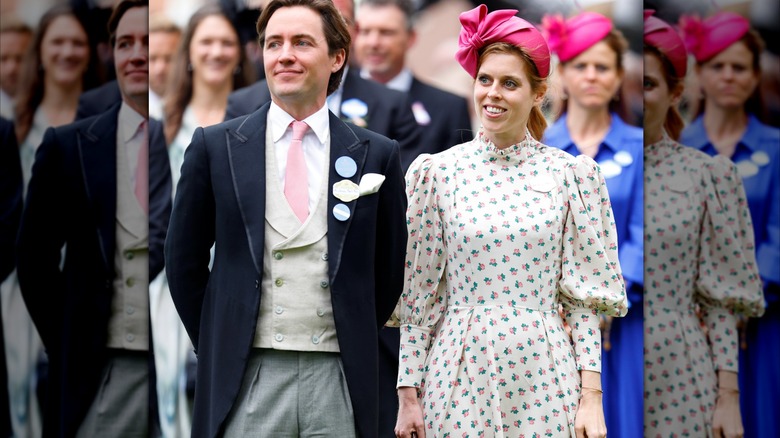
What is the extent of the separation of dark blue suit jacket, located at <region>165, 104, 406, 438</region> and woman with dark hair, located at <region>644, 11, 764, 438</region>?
1970 millimetres

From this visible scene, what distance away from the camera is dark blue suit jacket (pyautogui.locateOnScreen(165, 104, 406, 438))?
316 cm

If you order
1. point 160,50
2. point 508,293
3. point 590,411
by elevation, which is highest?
point 160,50

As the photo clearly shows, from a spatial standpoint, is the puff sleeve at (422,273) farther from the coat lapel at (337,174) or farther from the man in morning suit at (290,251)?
the coat lapel at (337,174)

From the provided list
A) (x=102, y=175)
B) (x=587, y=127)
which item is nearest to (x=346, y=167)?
(x=102, y=175)

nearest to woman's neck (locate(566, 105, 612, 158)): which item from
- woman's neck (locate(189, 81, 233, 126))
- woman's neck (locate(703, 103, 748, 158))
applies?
woman's neck (locate(703, 103, 748, 158))

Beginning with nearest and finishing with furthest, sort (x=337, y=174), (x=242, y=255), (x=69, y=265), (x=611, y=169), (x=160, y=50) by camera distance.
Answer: (x=242, y=255), (x=337, y=174), (x=69, y=265), (x=611, y=169), (x=160, y=50)

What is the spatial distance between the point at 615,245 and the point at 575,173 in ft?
0.78

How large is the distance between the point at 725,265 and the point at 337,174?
2.25 metres

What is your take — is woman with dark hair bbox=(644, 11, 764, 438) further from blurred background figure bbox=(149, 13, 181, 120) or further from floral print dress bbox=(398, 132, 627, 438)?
blurred background figure bbox=(149, 13, 181, 120)

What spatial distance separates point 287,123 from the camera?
3.33 metres

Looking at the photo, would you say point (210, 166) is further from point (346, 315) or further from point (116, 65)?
point (116, 65)

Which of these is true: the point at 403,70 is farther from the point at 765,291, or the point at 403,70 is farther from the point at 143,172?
the point at 765,291

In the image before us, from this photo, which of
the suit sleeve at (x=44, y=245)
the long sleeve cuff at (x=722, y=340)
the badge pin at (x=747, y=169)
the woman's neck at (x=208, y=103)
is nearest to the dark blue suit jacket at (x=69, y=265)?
the suit sleeve at (x=44, y=245)

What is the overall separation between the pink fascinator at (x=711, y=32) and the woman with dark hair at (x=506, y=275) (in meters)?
2.10
